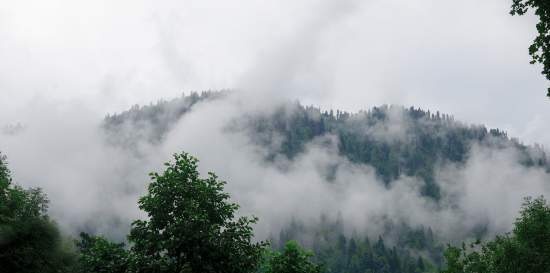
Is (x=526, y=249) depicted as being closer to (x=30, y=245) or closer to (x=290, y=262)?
(x=290, y=262)

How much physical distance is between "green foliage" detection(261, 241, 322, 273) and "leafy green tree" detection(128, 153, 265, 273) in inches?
82.1

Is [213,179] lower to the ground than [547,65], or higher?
lower

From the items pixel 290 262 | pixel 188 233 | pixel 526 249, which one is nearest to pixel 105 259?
pixel 188 233

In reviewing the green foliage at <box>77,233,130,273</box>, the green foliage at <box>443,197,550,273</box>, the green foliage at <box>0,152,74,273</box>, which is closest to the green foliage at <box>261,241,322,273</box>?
the green foliage at <box>77,233,130,273</box>

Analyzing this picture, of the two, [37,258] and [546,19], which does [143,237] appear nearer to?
[37,258]

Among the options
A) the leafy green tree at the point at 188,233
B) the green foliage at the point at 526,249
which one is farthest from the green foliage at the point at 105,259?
the green foliage at the point at 526,249

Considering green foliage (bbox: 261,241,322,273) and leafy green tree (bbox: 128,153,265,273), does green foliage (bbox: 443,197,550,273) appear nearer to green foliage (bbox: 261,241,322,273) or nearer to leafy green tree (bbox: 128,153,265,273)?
green foliage (bbox: 261,241,322,273)

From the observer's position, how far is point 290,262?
30.4 m

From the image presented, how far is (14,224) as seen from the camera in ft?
132

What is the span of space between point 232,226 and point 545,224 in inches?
1780

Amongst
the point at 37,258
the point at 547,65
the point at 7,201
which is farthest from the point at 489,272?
the point at 7,201

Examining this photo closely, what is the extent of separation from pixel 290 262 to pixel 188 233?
7927 millimetres

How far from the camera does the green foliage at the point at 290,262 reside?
98.5ft

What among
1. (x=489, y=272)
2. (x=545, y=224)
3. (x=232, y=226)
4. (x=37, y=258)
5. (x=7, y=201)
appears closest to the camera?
(x=232, y=226)
